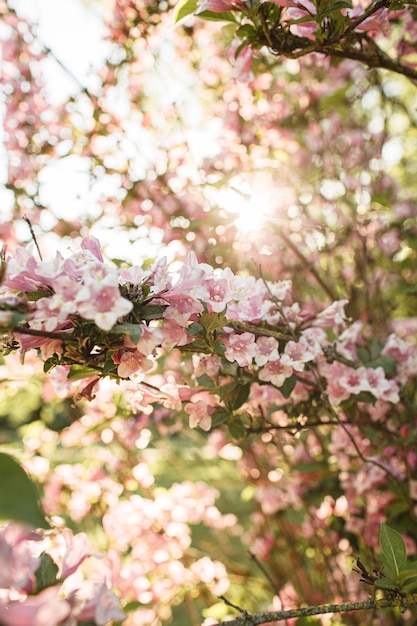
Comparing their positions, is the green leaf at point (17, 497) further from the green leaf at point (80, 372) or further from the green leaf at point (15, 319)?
the green leaf at point (80, 372)

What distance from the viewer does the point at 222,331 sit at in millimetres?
981

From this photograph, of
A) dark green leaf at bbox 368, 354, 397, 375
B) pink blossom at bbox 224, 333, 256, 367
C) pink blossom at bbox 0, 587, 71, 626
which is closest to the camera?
pink blossom at bbox 0, 587, 71, 626

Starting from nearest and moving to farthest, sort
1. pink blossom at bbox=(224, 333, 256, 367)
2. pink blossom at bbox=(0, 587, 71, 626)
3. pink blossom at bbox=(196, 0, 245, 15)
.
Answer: pink blossom at bbox=(0, 587, 71, 626) → pink blossom at bbox=(224, 333, 256, 367) → pink blossom at bbox=(196, 0, 245, 15)

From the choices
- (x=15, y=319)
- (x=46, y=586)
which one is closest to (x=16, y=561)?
(x=46, y=586)

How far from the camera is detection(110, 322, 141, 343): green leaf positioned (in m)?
0.75

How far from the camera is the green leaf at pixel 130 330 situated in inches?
29.5

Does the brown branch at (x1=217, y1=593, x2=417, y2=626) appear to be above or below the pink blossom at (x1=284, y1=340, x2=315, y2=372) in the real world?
below

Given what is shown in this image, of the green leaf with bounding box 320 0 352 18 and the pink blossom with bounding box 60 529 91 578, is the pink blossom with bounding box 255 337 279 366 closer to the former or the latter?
the pink blossom with bounding box 60 529 91 578

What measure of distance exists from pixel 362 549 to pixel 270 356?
1.15 meters

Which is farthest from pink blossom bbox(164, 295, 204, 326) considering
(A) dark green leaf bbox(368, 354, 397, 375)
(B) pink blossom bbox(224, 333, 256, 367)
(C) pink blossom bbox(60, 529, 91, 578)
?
(A) dark green leaf bbox(368, 354, 397, 375)

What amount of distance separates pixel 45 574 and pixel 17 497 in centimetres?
22

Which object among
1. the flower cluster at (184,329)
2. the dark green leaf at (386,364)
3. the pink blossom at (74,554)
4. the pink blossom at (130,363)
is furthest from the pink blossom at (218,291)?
the dark green leaf at (386,364)

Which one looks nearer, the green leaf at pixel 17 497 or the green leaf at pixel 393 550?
the green leaf at pixel 17 497

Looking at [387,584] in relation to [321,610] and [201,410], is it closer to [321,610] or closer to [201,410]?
[321,610]
